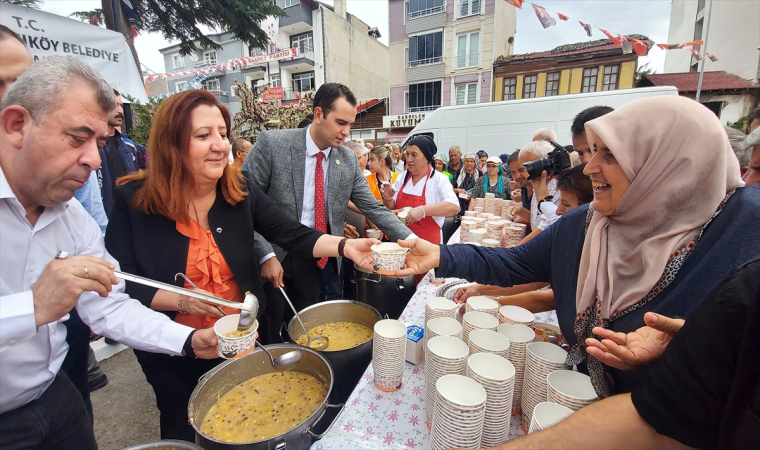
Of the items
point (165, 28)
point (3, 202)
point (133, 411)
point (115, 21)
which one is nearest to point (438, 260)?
point (3, 202)

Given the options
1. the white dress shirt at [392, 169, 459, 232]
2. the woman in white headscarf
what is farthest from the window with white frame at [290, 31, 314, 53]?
the woman in white headscarf

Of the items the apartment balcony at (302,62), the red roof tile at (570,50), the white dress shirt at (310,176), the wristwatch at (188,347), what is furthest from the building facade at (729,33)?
the apartment balcony at (302,62)

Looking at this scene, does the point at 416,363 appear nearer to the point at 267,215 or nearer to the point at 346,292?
the point at 267,215

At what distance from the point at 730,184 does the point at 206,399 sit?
217cm

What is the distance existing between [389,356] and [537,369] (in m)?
0.55

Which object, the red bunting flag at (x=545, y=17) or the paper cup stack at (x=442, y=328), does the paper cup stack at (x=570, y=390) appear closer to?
the paper cup stack at (x=442, y=328)

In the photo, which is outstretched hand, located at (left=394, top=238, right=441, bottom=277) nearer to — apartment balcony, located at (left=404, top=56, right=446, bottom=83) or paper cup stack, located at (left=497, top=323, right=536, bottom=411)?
paper cup stack, located at (left=497, top=323, right=536, bottom=411)

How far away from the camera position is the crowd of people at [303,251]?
768 millimetres

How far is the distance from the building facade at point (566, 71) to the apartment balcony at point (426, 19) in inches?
189

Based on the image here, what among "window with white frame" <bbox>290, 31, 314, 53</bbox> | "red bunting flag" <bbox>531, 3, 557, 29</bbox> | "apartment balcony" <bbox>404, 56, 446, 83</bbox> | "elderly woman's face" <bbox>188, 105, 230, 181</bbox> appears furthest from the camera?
"window with white frame" <bbox>290, 31, 314, 53</bbox>

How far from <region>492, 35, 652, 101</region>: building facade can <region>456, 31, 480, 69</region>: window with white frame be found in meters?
1.51

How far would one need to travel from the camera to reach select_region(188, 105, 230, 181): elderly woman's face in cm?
166

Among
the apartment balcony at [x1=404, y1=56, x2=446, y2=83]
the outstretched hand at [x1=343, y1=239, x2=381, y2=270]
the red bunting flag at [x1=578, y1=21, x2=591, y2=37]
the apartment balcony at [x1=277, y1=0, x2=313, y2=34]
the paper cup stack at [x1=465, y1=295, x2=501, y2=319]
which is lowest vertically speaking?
the paper cup stack at [x1=465, y1=295, x2=501, y2=319]

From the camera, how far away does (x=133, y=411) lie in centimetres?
262
